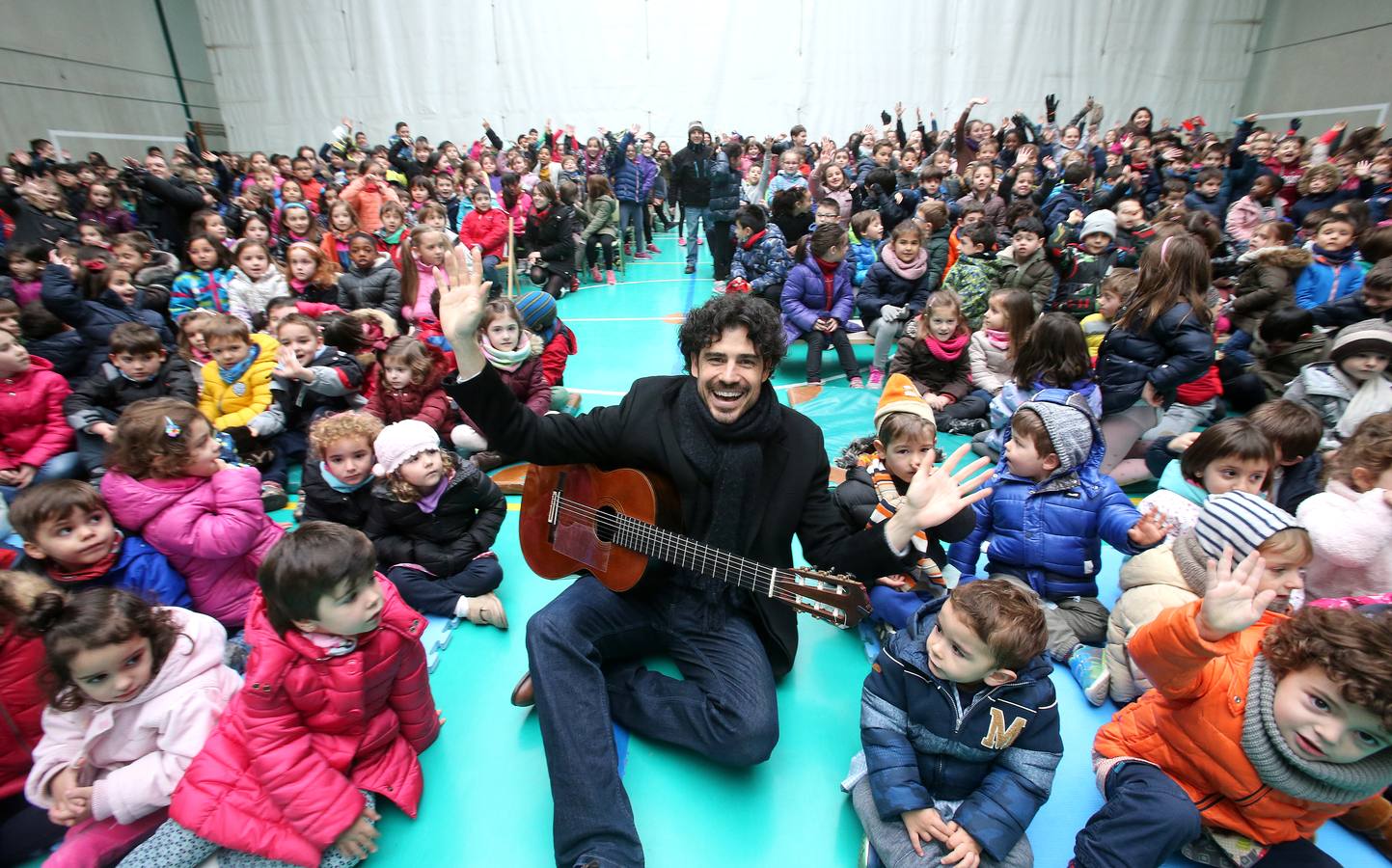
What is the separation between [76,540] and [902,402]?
3.17m

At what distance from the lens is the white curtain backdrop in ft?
49.6

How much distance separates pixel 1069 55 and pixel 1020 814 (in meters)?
18.7

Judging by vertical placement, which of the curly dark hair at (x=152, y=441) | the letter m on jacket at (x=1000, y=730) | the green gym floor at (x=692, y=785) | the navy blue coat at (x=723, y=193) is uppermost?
the navy blue coat at (x=723, y=193)

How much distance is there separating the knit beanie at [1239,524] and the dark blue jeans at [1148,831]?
0.91 meters

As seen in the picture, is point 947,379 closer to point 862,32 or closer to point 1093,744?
point 1093,744

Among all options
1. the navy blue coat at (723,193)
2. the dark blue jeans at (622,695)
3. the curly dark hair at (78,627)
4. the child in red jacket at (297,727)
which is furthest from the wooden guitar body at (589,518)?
the navy blue coat at (723,193)

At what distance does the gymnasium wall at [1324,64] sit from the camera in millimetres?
12445

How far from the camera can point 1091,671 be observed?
2602mm

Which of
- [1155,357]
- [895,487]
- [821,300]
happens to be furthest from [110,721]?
[821,300]

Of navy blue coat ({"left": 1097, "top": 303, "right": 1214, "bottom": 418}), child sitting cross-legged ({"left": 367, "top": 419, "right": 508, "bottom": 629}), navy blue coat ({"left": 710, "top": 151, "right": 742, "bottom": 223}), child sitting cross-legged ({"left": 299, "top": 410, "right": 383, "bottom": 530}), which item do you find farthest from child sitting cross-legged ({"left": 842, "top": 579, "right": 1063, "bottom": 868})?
navy blue coat ({"left": 710, "top": 151, "right": 742, "bottom": 223})

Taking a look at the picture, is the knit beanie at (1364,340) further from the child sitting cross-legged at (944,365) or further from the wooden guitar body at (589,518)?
the wooden guitar body at (589,518)

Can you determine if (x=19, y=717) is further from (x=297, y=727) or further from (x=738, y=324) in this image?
(x=738, y=324)

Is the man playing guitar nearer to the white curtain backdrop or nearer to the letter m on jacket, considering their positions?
the letter m on jacket

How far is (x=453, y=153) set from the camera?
12.8m
